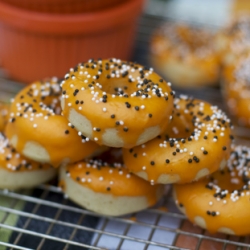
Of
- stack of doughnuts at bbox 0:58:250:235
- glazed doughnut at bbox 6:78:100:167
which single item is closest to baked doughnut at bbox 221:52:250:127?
stack of doughnuts at bbox 0:58:250:235

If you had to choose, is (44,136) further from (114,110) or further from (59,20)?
(59,20)

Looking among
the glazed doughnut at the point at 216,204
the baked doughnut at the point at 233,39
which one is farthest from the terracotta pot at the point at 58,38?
the glazed doughnut at the point at 216,204

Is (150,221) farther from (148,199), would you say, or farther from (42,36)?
(42,36)

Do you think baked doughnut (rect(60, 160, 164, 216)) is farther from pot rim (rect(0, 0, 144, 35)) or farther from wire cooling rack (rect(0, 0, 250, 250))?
pot rim (rect(0, 0, 144, 35))

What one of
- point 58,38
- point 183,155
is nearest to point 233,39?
point 58,38

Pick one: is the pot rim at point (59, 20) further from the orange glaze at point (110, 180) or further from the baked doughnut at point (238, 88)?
the orange glaze at point (110, 180)

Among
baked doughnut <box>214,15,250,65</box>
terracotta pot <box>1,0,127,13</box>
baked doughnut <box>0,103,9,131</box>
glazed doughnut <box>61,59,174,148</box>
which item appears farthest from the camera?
baked doughnut <box>214,15,250,65</box>

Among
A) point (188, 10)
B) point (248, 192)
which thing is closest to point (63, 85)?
point (248, 192)
